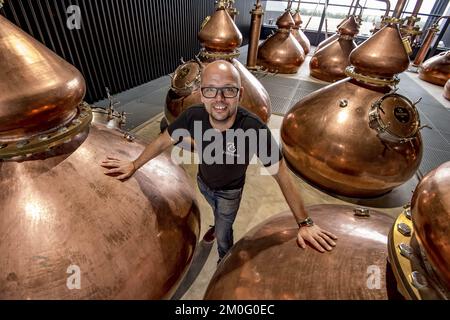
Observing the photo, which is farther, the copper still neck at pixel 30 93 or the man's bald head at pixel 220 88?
the man's bald head at pixel 220 88

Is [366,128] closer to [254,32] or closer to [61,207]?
[61,207]

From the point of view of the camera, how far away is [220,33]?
387cm

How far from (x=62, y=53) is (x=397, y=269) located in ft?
18.4

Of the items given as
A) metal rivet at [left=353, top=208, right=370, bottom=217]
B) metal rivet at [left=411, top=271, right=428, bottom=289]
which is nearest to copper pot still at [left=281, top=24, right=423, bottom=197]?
metal rivet at [left=353, top=208, right=370, bottom=217]

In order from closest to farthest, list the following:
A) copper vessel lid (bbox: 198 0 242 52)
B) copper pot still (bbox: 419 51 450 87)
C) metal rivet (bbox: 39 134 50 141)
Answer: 1. metal rivet (bbox: 39 134 50 141)
2. copper vessel lid (bbox: 198 0 242 52)
3. copper pot still (bbox: 419 51 450 87)

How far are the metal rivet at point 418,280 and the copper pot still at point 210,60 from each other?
3.49 metres

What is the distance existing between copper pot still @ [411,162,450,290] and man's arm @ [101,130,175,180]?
154 centimetres

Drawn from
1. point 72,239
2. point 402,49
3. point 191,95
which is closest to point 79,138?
point 72,239

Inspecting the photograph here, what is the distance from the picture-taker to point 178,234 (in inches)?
67.7

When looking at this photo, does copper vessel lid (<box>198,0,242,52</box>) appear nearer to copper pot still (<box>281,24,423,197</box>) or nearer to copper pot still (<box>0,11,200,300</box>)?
copper pot still (<box>281,24,423,197</box>)

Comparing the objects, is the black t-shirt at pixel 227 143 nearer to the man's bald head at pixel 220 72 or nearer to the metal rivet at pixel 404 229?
the man's bald head at pixel 220 72

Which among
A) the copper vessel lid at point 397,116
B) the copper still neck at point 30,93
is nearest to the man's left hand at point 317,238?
the copper still neck at point 30,93

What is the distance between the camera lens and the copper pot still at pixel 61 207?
48.6 inches

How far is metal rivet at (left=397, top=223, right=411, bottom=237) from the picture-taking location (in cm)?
121
